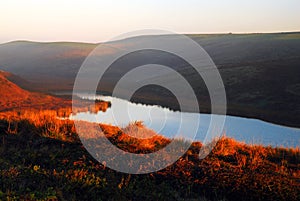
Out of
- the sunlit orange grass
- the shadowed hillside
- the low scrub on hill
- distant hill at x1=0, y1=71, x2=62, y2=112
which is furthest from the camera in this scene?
distant hill at x1=0, y1=71, x2=62, y2=112

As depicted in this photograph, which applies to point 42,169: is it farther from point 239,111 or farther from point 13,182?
point 239,111

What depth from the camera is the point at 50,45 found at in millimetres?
199875

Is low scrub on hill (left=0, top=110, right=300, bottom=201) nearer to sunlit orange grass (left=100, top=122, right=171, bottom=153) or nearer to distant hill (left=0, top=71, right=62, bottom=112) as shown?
sunlit orange grass (left=100, top=122, right=171, bottom=153)

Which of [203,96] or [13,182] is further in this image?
[203,96]

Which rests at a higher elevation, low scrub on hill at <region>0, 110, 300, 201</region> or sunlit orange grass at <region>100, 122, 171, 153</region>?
sunlit orange grass at <region>100, 122, 171, 153</region>

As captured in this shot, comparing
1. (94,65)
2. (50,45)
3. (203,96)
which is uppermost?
(50,45)

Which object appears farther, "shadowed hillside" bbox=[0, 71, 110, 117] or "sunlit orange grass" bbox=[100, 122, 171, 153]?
"shadowed hillside" bbox=[0, 71, 110, 117]

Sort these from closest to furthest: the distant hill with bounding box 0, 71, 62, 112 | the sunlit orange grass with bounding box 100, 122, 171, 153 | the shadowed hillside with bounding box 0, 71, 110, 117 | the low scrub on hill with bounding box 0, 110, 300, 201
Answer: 1. the low scrub on hill with bounding box 0, 110, 300, 201
2. the sunlit orange grass with bounding box 100, 122, 171, 153
3. the shadowed hillside with bounding box 0, 71, 110, 117
4. the distant hill with bounding box 0, 71, 62, 112

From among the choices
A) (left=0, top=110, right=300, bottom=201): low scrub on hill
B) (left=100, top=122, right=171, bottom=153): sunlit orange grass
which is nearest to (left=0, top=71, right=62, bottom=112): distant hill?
(left=100, top=122, right=171, bottom=153): sunlit orange grass

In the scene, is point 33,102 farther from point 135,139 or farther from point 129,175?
point 129,175

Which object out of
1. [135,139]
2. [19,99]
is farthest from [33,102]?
[135,139]

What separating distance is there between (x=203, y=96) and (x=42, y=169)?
45981mm

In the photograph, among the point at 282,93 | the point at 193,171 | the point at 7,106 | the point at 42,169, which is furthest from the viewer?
the point at 282,93

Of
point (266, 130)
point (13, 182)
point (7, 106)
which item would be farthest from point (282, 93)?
point (13, 182)
